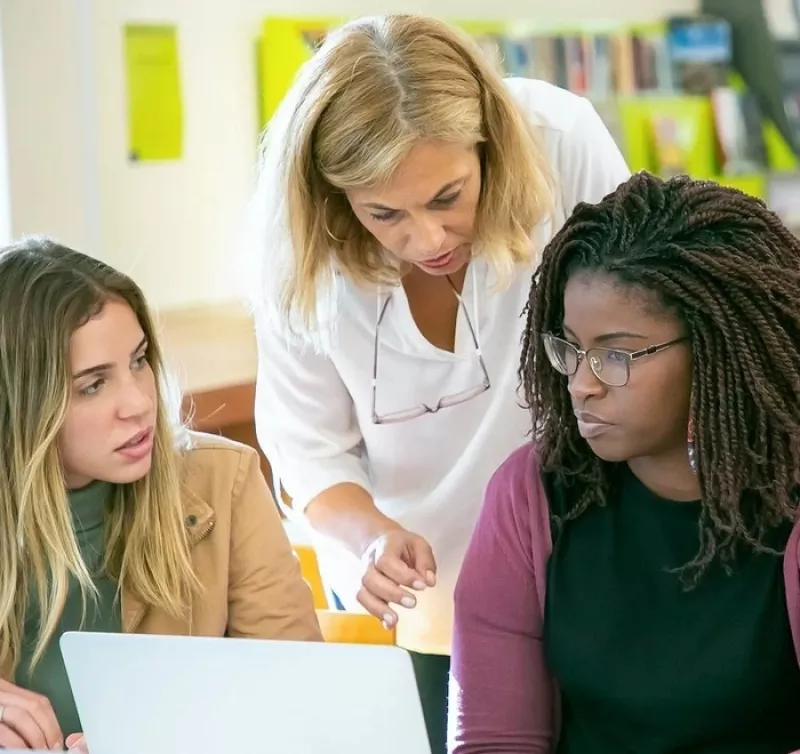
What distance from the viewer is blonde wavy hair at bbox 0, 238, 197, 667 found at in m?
1.43

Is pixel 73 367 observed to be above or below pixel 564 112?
below

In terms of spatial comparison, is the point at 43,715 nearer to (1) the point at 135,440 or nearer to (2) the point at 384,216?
(1) the point at 135,440

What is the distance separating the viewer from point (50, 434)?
56.4 inches

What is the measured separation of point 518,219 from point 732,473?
0.43 m

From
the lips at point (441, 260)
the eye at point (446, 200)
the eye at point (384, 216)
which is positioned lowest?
the lips at point (441, 260)

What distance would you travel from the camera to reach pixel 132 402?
144cm

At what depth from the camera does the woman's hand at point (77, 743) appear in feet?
3.73

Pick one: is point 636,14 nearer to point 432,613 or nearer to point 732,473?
point 432,613

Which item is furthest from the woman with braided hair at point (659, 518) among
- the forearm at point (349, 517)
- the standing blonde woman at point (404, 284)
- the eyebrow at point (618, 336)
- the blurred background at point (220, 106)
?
the blurred background at point (220, 106)

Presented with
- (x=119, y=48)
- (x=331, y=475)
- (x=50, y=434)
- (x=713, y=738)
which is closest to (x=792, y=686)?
(x=713, y=738)

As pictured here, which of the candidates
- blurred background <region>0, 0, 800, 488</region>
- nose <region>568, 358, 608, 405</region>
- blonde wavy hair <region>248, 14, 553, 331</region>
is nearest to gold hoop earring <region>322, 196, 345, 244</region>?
blonde wavy hair <region>248, 14, 553, 331</region>

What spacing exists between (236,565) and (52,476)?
231mm

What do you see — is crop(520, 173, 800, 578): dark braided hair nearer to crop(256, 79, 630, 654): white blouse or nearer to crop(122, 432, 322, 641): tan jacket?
crop(256, 79, 630, 654): white blouse

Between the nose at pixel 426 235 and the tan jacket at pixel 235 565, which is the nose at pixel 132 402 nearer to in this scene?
the tan jacket at pixel 235 565
